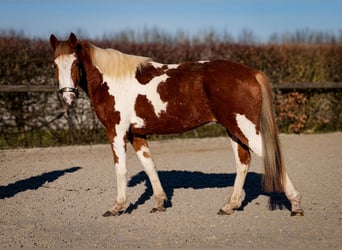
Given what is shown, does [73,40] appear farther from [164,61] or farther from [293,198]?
[164,61]

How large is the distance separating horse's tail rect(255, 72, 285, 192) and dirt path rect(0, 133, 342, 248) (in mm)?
422

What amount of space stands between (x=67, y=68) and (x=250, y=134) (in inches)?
91.0

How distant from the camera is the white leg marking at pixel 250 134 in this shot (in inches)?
311

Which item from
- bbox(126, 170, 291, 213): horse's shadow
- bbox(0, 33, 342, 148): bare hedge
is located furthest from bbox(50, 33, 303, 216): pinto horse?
bbox(0, 33, 342, 148): bare hedge

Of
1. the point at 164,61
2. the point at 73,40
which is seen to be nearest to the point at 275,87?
the point at 164,61

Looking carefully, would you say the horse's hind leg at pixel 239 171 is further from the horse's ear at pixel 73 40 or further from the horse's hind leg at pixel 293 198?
the horse's ear at pixel 73 40

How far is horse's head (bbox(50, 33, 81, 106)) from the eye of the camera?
320 inches

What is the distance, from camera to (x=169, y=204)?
9.08 metres

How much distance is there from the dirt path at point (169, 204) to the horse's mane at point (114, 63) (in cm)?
175

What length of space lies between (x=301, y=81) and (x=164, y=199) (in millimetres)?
10724

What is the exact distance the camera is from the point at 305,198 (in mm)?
9195

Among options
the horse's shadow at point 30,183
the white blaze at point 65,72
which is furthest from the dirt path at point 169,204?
the white blaze at point 65,72

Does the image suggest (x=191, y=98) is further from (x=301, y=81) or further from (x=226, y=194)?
(x=301, y=81)

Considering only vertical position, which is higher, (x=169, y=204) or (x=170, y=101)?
(x=170, y=101)
